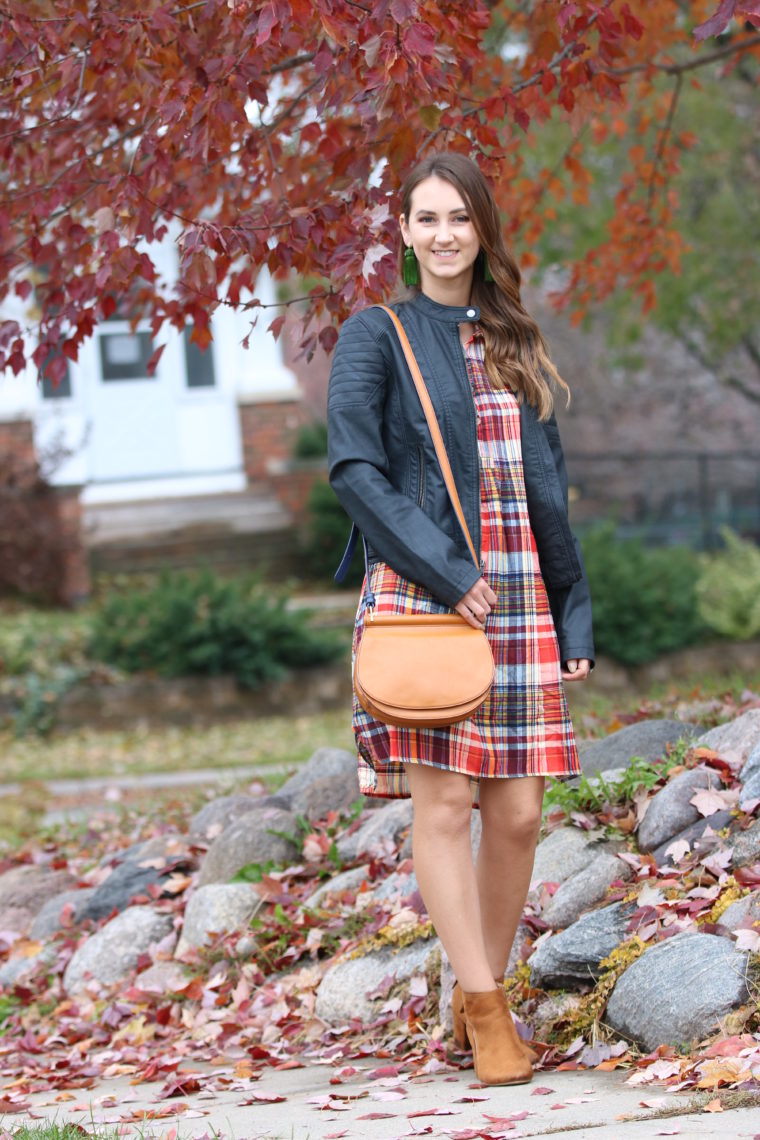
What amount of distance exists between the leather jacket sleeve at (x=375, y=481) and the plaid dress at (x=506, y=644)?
13 cm

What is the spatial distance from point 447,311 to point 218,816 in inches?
121

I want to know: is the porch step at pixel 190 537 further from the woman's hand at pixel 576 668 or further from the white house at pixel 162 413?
the woman's hand at pixel 576 668

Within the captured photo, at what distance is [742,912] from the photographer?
3.43 meters

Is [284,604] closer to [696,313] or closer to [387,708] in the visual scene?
[696,313]

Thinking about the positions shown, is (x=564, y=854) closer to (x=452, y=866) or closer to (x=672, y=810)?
(x=672, y=810)

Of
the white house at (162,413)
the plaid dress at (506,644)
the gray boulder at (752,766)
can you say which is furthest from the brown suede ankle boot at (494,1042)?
the white house at (162,413)

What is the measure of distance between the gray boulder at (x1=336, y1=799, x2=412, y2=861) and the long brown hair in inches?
79.4

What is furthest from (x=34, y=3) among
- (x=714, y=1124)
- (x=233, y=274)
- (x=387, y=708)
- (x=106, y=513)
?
(x=106, y=513)

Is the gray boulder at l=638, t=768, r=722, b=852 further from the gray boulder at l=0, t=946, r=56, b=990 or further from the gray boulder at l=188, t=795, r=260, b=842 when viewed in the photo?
the gray boulder at l=0, t=946, r=56, b=990

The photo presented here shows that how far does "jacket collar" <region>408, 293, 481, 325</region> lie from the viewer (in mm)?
3316

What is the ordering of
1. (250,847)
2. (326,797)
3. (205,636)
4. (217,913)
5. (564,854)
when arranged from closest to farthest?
(564,854) < (217,913) < (250,847) < (326,797) < (205,636)

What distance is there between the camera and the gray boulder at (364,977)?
13.2 feet

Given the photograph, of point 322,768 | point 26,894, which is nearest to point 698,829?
point 322,768

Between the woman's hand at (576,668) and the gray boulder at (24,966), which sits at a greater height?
the woman's hand at (576,668)
